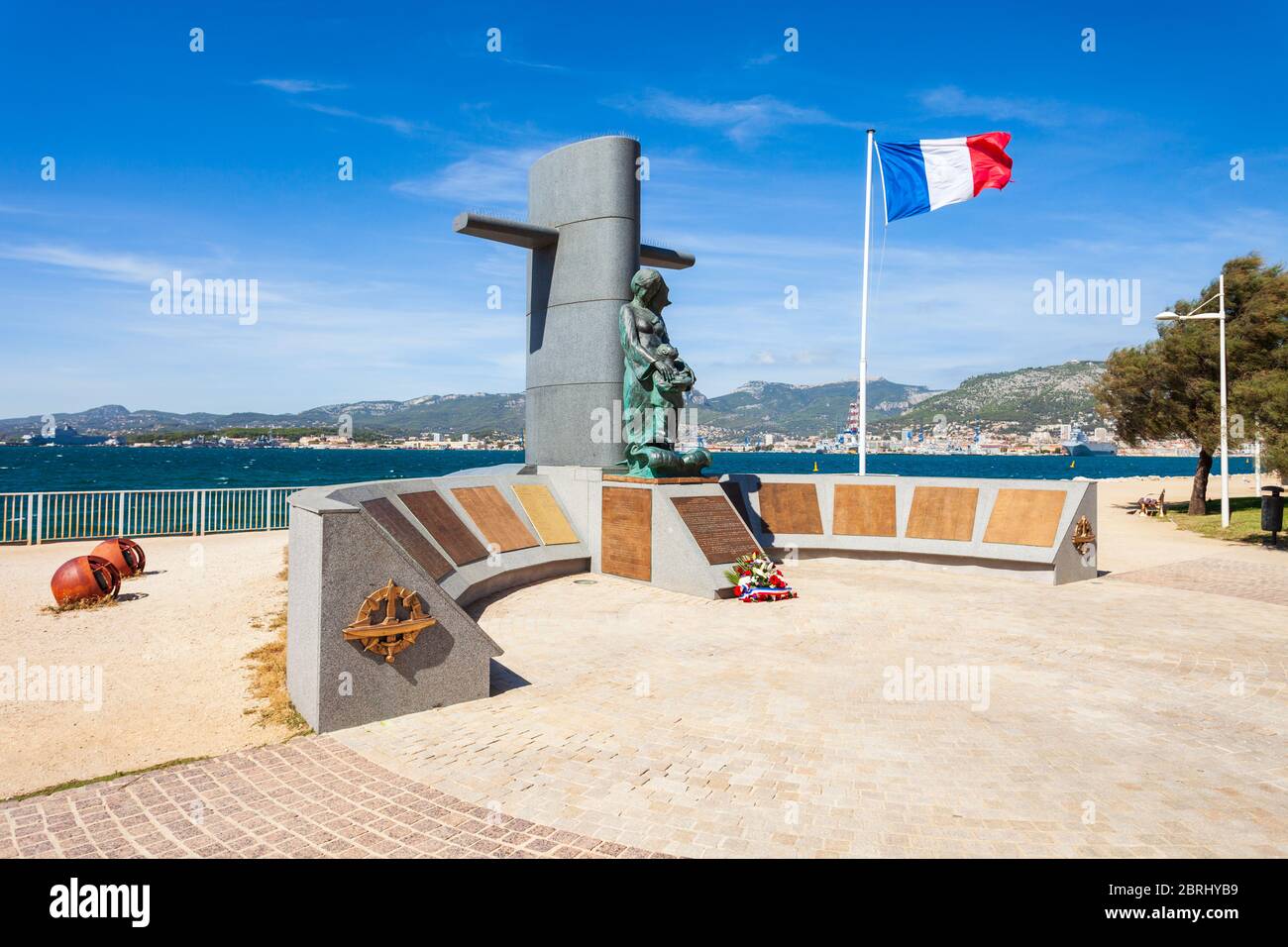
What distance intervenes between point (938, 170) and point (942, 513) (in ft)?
26.6

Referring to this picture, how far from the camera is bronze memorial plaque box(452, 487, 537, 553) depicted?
11.4 meters

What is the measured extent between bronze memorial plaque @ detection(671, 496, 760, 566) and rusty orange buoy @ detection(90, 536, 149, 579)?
9.33m

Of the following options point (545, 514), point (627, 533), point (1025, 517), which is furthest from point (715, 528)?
point (1025, 517)

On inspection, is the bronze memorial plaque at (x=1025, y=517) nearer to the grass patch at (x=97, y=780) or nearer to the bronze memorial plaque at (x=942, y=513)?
the bronze memorial plaque at (x=942, y=513)

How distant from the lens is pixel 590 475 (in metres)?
13.3

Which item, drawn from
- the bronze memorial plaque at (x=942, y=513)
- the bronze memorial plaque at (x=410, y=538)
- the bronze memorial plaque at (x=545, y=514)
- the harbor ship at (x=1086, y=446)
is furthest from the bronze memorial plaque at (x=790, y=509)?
the harbor ship at (x=1086, y=446)

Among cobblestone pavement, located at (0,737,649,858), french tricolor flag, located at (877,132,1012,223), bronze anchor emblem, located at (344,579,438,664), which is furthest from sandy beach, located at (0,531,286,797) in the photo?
french tricolor flag, located at (877,132,1012,223)

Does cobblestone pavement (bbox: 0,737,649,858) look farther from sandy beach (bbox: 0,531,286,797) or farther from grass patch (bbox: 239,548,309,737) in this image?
grass patch (bbox: 239,548,309,737)

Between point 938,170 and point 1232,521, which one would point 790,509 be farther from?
point 1232,521

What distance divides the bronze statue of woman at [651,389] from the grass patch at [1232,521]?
1684 cm
